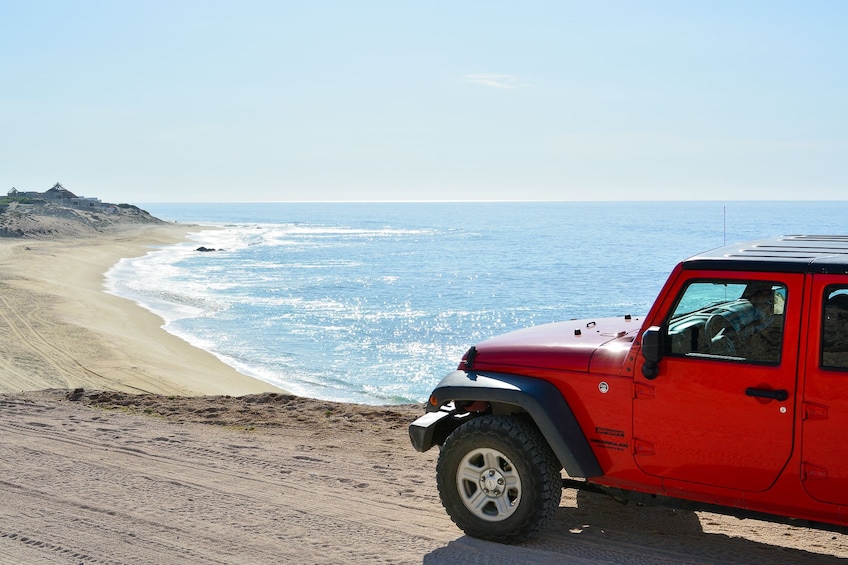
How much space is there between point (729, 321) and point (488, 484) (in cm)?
191

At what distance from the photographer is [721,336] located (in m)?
A: 5.04

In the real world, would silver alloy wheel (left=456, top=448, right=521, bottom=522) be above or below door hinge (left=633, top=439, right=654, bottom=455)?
below

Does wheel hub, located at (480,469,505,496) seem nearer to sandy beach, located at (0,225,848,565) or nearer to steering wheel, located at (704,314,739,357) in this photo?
sandy beach, located at (0,225,848,565)

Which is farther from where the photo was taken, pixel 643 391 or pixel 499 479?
pixel 499 479

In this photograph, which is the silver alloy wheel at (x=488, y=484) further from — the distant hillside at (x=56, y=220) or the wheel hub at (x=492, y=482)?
the distant hillside at (x=56, y=220)

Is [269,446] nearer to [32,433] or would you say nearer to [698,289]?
[32,433]

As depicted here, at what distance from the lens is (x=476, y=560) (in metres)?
5.45

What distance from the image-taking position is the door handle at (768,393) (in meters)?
4.71

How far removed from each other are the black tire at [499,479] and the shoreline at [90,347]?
37.2 feet

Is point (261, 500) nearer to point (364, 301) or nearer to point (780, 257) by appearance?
point (780, 257)

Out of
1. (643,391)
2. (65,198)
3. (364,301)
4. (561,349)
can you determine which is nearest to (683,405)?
(643,391)

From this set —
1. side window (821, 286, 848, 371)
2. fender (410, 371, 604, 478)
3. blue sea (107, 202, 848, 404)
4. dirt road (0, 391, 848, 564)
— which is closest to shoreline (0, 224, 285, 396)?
blue sea (107, 202, 848, 404)

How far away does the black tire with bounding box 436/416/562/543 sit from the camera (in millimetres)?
5477

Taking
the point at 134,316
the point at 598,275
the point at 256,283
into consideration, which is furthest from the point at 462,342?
the point at 598,275
